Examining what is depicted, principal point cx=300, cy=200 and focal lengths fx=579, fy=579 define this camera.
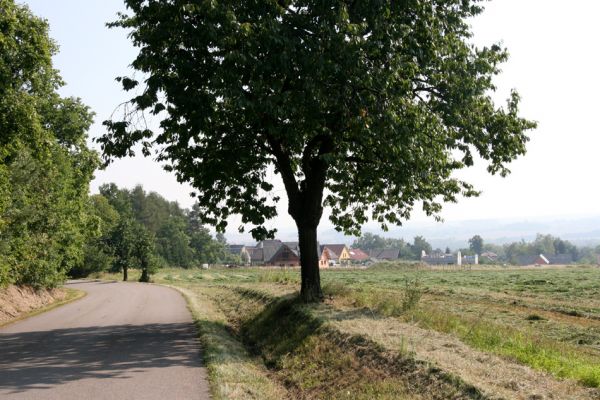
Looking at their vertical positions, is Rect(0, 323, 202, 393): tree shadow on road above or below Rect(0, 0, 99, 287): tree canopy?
below

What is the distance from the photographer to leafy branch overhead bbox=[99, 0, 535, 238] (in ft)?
47.1

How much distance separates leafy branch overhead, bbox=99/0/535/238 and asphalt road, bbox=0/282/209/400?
5.40 metres

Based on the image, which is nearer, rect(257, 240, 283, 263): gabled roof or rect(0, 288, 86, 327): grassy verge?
rect(0, 288, 86, 327): grassy verge

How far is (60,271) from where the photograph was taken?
39.5 meters

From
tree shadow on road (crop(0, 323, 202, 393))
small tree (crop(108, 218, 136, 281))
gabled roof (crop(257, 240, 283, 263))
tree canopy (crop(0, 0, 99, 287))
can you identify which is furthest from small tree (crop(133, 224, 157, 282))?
gabled roof (crop(257, 240, 283, 263))

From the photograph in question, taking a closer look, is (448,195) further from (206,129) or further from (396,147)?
(206,129)

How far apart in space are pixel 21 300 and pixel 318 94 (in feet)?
→ 70.9

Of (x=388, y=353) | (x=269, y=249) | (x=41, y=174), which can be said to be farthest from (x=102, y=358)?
(x=269, y=249)

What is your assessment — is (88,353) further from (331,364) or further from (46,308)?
(46,308)

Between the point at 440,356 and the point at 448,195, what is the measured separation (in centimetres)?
1052

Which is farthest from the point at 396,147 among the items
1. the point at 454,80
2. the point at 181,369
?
the point at 181,369

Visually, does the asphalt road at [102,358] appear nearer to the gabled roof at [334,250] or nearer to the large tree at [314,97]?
the large tree at [314,97]

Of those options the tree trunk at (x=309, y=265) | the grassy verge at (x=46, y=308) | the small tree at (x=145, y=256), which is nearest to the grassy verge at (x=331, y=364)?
the tree trunk at (x=309, y=265)

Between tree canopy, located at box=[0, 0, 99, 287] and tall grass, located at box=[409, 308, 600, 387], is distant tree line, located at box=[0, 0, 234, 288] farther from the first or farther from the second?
tall grass, located at box=[409, 308, 600, 387]
